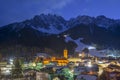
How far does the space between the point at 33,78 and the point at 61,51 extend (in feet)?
449

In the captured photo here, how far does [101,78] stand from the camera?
53812mm

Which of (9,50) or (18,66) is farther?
(9,50)

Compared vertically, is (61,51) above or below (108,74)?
above

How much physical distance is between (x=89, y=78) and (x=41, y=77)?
9.63 m

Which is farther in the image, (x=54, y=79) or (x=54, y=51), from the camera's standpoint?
(x=54, y=51)

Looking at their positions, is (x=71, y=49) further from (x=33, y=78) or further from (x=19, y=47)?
(x=33, y=78)

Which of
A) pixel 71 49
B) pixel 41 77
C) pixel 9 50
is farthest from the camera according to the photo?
pixel 71 49

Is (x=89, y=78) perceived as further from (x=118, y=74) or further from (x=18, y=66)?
(x=18, y=66)

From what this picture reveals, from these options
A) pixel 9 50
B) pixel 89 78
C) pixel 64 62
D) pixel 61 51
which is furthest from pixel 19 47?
pixel 89 78

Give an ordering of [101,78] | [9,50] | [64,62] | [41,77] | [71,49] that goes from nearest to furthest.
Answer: [41,77] < [101,78] < [64,62] < [9,50] < [71,49]

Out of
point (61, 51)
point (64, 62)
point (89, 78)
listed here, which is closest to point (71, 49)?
point (61, 51)

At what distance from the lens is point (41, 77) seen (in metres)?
49.0

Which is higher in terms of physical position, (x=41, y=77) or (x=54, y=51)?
(x=54, y=51)

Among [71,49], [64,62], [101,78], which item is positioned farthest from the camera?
[71,49]
